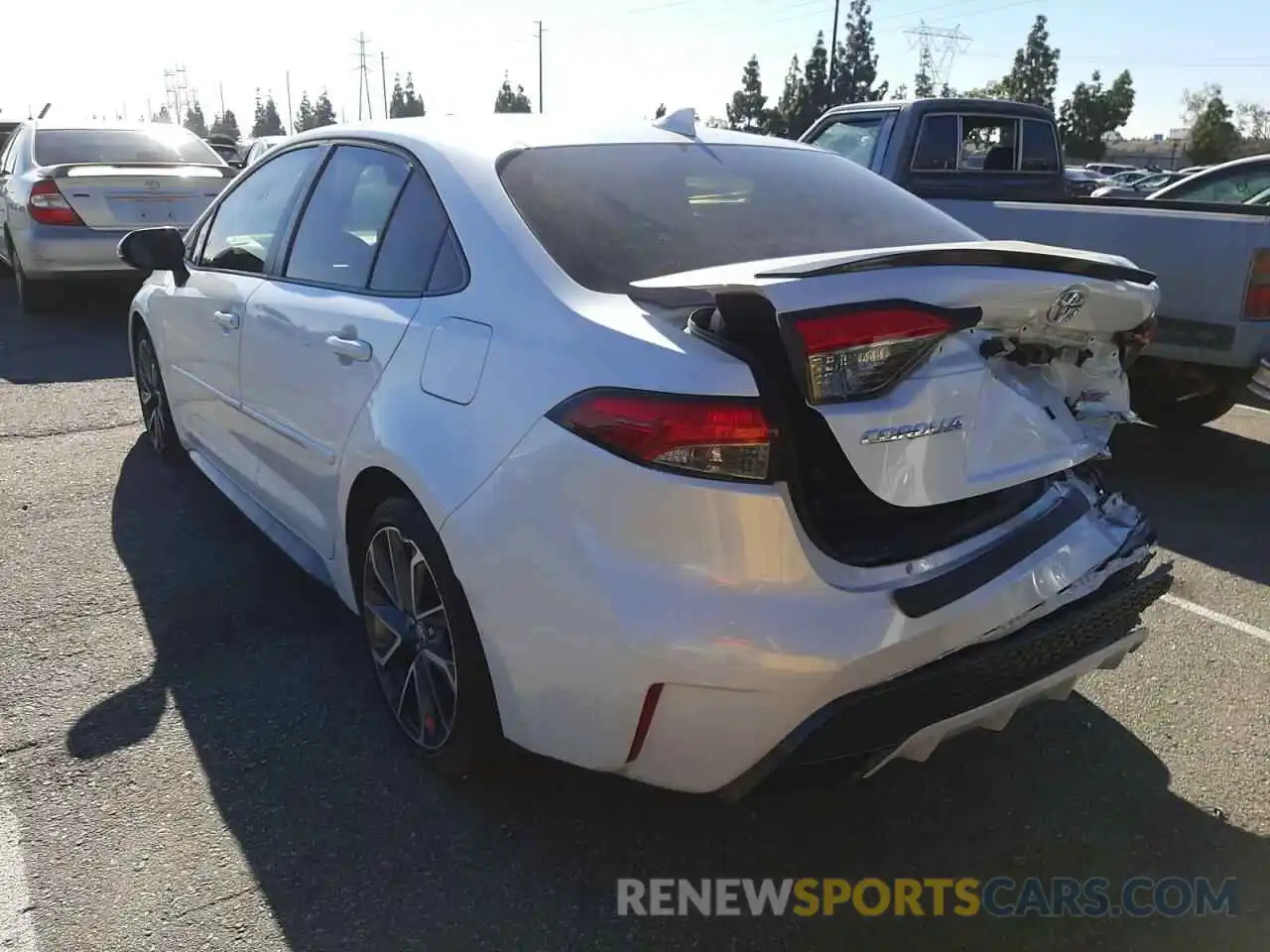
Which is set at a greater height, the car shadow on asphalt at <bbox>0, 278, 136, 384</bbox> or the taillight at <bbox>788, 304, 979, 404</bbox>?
the taillight at <bbox>788, 304, 979, 404</bbox>

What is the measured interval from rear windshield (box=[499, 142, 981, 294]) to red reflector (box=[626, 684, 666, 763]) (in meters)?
0.87

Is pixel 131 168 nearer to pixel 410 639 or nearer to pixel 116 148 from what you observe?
pixel 116 148

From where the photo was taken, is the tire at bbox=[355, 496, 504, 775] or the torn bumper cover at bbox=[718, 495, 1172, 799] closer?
the torn bumper cover at bbox=[718, 495, 1172, 799]

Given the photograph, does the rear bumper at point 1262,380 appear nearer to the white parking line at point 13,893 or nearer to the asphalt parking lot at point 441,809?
the asphalt parking lot at point 441,809

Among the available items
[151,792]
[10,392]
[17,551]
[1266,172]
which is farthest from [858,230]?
[10,392]

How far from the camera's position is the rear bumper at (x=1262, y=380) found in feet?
15.6

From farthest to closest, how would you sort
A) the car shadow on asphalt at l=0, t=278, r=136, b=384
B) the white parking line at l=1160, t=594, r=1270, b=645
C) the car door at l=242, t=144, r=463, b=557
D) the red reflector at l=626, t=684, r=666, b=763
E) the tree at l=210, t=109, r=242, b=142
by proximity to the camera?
the tree at l=210, t=109, r=242, b=142, the car shadow on asphalt at l=0, t=278, r=136, b=384, the white parking line at l=1160, t=594, r=1270, b=645, the car door at l=242, t=144, r=463, b=557, the red reflector at l=626, t=684, r=666, b=763

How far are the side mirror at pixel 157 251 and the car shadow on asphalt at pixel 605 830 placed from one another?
1.80 metres

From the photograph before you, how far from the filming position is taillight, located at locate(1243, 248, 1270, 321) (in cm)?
476

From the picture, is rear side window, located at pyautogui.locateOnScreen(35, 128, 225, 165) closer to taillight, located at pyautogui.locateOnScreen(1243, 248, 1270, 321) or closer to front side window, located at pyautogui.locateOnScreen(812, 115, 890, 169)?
front side window, located at pyautogui.locateOnScreen(812, 115, 890, 169)

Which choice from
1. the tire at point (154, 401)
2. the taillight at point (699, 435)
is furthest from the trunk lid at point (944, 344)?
the tire at point (154, 401)

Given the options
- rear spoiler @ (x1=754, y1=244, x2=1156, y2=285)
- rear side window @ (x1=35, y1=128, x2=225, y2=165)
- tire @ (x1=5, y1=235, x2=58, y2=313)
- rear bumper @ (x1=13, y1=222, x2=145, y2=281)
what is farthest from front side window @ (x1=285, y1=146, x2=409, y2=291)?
tire @ (x1=5, y1=235, x2=58, y2=313)

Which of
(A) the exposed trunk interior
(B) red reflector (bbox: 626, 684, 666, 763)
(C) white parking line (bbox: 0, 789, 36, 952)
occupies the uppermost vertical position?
(A) the exposed trunk interior

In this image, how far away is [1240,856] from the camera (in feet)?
8.38
